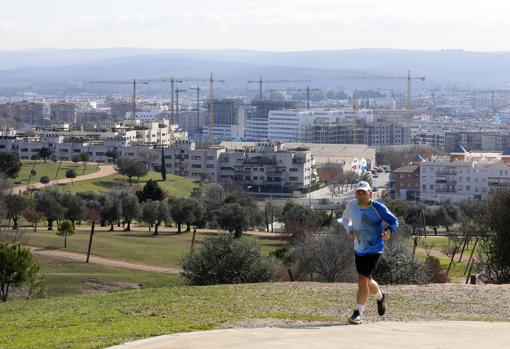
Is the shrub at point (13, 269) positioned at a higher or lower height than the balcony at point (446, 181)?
higher

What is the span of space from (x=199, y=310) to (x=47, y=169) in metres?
60.9

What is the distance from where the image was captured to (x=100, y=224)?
52.1m

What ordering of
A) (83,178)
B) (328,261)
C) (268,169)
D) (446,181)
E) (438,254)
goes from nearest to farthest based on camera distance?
(328,261)
(438,254)
(83,178)
(446,181)
(268,169)

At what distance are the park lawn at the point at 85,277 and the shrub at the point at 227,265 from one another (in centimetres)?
749

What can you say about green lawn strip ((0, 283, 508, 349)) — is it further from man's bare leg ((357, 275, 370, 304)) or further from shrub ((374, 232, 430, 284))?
shrub ((374, 232, 430, 284))

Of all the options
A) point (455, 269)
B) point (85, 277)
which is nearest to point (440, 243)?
point (455, 269)

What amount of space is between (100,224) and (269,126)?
123 meters

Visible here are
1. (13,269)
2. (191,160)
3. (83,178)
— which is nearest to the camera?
(13,269)

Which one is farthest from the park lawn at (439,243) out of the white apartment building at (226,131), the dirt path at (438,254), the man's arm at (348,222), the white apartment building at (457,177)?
the white apartment building at (226,131)

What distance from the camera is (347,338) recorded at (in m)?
9.70

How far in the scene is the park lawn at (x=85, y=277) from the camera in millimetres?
28203

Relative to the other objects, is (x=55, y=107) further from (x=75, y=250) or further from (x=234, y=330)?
(x=234, y=330)

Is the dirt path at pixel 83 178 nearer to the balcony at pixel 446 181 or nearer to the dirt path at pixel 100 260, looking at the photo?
the dirt path at pixel 100 260

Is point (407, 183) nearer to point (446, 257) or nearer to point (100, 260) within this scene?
point (446, 257)
